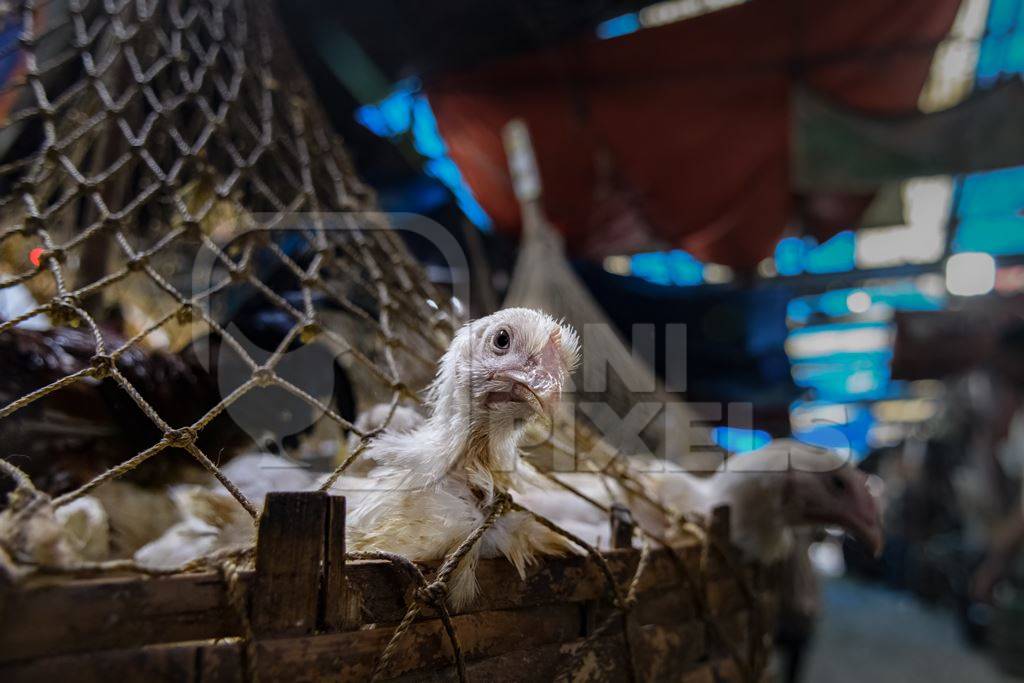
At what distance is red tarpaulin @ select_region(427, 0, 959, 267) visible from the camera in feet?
9.93

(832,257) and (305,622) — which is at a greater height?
(832,257)

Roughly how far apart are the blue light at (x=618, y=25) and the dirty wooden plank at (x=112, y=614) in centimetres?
335

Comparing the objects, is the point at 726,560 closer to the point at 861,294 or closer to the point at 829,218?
the point at 829,218

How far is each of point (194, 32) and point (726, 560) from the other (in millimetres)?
2227

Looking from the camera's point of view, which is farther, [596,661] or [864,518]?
[864,518]

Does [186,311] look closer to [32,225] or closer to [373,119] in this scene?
[32,225]

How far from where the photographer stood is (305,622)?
2.12ft

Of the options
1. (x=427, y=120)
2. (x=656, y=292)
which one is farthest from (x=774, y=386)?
(x=427, y=120)

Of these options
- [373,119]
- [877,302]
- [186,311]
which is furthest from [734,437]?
[877,302]

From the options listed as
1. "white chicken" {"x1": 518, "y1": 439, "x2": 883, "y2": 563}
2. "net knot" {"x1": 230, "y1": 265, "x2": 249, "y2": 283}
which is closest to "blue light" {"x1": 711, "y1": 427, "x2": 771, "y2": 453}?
"white chicken" {"x1": 518, "y1": 439, "x2": 883, "y2": 563}

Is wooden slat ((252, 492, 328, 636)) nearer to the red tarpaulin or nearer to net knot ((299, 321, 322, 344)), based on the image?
net knot ((299, 321, 322, 344))

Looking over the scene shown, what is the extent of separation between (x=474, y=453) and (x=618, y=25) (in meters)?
3.14

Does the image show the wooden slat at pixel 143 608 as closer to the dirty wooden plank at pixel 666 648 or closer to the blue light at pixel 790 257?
the dirty wooden plank at pixel 666 648

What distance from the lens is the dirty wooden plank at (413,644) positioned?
63 cm
